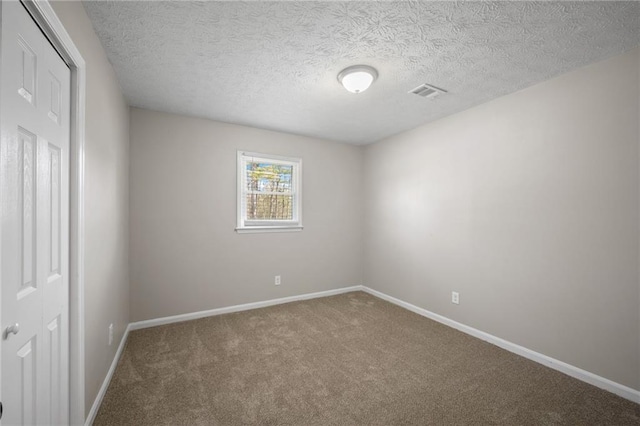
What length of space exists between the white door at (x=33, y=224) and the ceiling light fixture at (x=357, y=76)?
6.05 feet

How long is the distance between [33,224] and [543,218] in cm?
354

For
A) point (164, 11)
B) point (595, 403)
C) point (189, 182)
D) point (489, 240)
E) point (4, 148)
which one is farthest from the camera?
point (189, 182)

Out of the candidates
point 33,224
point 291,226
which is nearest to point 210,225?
point 291,226

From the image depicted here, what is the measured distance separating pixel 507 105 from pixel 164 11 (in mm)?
3052

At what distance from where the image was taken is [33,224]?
46.6 inches

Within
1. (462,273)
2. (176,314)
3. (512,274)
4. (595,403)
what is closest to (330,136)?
(462,273)

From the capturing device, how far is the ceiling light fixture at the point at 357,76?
2.26 m

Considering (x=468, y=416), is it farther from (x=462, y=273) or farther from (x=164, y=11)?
(x=164, y=11)

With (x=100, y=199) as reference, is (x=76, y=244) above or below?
below

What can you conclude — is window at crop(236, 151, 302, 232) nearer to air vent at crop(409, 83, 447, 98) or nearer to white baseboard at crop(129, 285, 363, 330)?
white baseboard at crop(129, 285, 363, 330)

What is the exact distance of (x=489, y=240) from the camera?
292 cm

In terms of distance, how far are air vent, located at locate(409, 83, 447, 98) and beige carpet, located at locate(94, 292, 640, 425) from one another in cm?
255

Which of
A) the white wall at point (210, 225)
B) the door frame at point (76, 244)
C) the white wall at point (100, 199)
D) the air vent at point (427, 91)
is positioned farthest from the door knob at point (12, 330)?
the air vent at point (427, 91)

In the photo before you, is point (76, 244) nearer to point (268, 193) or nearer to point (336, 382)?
point (336, 382)
